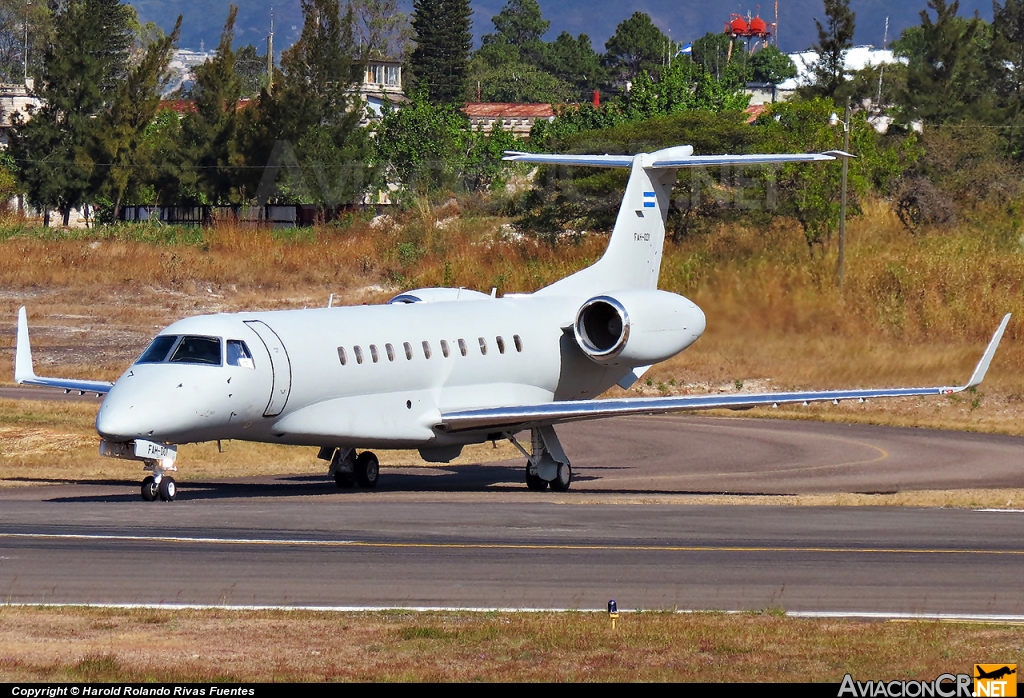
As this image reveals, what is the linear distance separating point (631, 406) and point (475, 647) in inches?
543

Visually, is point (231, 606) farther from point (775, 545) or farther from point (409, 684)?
point (775, 545)

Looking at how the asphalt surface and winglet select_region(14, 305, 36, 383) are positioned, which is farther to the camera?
winglet select_region(14, 305, 36, 383)

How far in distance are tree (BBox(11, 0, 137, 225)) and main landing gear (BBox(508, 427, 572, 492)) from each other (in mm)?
58426

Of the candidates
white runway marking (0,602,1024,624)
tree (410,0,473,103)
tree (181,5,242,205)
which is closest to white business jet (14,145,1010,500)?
white runway marking (0,602,1024,624)

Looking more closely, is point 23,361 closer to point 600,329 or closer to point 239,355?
point 239,355

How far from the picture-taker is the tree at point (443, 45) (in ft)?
476

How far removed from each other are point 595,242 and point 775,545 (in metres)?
43.8

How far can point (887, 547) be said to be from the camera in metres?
19.1

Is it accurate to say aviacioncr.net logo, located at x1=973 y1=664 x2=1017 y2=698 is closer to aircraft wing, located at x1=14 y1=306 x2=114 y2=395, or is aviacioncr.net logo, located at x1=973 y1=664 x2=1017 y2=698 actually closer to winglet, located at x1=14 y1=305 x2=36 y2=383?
aircraft wing, located at x1=14 y1=306 x2=114 y2=395

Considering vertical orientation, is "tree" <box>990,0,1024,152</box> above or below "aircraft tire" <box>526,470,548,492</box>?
above

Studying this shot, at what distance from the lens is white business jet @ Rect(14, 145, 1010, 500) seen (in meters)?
23.1

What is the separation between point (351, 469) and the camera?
27297mm

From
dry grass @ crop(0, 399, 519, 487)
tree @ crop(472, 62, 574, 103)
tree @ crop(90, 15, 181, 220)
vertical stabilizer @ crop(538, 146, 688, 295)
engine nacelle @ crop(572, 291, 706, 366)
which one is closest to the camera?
engine nacelle @ crop(572, 291, 706, 366)

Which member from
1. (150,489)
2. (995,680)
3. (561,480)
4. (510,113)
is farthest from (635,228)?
(510,113)
